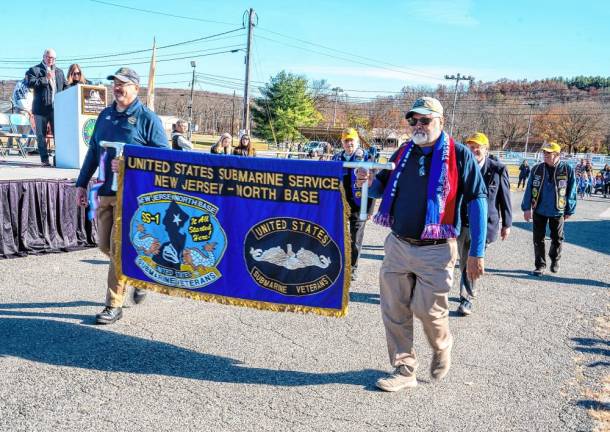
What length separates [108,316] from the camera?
512 centimetres

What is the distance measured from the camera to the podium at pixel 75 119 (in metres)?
13.0

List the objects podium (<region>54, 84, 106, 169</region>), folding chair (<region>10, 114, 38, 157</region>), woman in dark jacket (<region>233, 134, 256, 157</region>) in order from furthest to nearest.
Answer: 1. folding chair (<region>10, 114, 38, 157</region>)
2. podium (<region>54, 84, 106, 169</region>)
3. woman in dark jacket (<region>233, 134, 256, 157</region>)

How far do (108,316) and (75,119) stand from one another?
942cm

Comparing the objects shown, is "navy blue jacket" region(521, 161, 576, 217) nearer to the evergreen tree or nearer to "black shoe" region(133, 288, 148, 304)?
"black shoe" region(133, 288, 148, 304)

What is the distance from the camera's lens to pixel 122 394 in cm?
376

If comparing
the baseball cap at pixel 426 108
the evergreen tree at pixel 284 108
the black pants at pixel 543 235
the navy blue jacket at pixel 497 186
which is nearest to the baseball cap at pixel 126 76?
the baseball cap at pixel 426 108

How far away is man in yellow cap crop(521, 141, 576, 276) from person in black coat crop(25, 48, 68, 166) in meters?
10.9

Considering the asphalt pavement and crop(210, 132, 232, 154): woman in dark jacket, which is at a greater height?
crop(210, 132, 232, 154): woman in dark jacket

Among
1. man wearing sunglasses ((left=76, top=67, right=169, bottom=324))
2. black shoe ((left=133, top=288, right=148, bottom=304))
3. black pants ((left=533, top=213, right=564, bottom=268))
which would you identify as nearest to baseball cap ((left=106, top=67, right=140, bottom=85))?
man wearing sunglasses ((left=76, top=67, right=169, bottom=324))

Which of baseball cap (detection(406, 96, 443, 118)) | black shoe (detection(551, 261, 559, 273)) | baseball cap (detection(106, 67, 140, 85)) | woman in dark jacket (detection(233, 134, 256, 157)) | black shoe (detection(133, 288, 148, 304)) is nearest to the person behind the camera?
baseball cap (detection(406, 96, 443, 118))

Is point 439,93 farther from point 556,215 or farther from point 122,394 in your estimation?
point 122,394

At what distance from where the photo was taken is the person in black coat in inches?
503

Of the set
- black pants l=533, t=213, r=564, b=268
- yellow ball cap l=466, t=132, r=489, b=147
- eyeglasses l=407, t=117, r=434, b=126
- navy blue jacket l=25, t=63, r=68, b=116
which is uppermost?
navy blue jacket l=25, t=63, r=68, b=116

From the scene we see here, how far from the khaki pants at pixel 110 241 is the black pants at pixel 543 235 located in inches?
257
